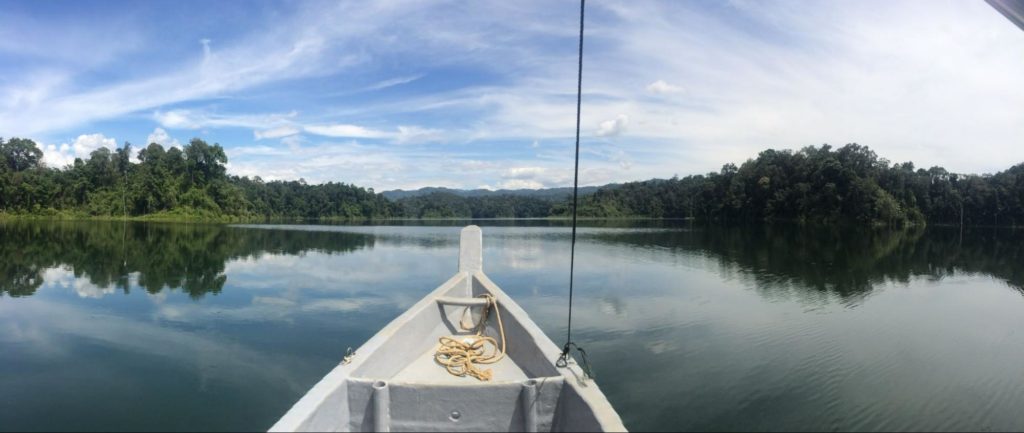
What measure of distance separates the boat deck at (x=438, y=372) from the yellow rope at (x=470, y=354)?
0.05 meters

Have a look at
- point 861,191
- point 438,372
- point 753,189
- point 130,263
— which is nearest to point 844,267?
point 438,372

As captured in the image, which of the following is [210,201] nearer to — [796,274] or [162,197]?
[162,197]

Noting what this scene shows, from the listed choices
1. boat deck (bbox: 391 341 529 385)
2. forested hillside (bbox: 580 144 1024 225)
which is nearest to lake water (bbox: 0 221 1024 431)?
boat deck (bbox: 391 341 529 385)

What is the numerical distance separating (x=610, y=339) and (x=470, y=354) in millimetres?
3358

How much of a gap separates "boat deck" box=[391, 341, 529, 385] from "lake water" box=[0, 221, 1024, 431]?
115 centimetres

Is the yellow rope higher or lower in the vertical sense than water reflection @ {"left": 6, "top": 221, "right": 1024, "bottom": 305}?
higher

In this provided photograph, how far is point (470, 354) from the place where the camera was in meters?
4.41

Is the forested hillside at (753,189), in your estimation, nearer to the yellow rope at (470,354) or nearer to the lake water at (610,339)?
the lake water at (610,339)

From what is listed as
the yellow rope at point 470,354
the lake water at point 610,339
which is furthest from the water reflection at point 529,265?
the yellow rope at point 470,354

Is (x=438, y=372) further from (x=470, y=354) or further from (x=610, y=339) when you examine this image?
(x=610, y=339)

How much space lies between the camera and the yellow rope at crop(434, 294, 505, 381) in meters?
4.12

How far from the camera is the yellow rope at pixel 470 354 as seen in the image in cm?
412

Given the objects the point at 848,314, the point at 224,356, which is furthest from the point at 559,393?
the point at 848,314

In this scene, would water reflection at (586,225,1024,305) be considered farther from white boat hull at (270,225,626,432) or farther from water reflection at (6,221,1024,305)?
white boat hull at (270,225,626,432)
